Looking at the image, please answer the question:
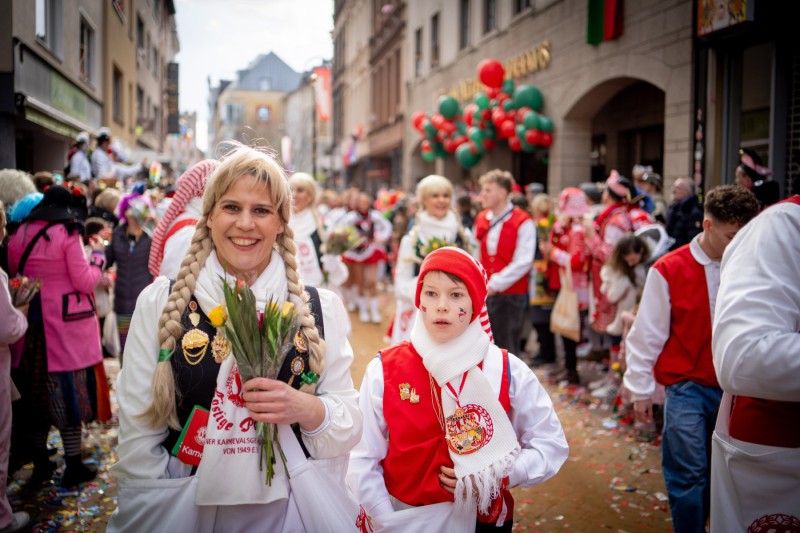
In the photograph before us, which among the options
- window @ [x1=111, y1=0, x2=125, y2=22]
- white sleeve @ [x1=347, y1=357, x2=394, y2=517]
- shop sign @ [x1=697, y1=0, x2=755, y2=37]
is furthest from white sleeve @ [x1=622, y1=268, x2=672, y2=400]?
window @ [x1=111, y1=0, x2=125, y2=22]

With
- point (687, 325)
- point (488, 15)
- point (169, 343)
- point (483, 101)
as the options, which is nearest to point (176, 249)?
point (169, 343)

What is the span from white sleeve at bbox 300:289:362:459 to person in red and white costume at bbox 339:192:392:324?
9.09 metres

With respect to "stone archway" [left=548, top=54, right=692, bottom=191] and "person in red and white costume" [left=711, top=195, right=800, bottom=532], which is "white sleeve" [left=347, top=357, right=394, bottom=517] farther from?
"stone archway" [left=548, top=54, right=692, bottom=191]

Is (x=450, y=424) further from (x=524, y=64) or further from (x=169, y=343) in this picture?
(x=524, y=64)

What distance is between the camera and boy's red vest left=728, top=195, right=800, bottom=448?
2.34m

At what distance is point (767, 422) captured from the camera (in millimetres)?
2385

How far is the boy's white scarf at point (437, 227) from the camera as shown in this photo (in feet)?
20.8

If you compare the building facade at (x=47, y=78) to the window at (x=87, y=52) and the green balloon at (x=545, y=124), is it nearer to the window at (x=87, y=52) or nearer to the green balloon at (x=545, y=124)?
the window at (x=87, y=52)

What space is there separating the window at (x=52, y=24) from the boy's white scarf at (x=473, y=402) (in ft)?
39.2

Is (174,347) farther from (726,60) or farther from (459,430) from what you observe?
(726,60)

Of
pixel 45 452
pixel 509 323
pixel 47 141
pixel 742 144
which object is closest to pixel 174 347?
pixel 45 452

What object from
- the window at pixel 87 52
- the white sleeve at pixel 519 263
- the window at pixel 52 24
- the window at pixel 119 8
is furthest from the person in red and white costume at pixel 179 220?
the window at pixel 119 8

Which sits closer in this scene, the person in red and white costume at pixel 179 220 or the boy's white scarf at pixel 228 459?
the boy's white scarf at pixel 228 459

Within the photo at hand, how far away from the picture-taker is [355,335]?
10.3 metres
